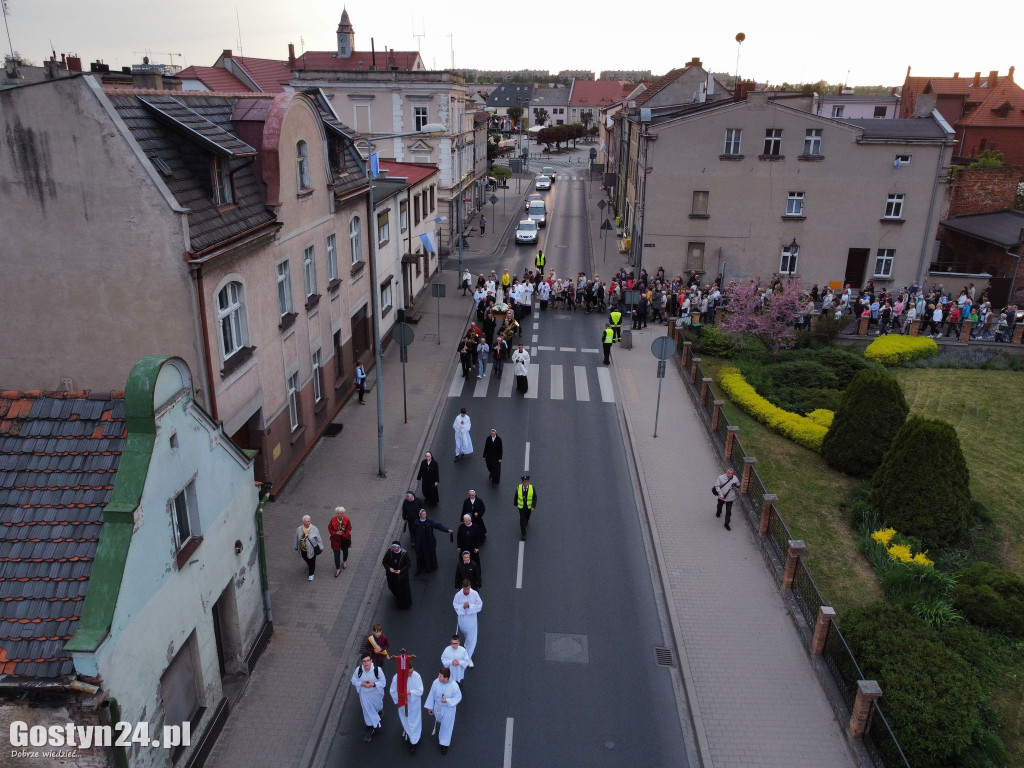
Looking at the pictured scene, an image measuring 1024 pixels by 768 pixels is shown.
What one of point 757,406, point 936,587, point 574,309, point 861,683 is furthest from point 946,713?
point 574,309

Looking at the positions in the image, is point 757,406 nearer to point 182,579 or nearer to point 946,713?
point 946,713

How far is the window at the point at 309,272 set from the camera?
62.0 ft

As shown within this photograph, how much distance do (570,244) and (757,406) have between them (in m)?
28.3

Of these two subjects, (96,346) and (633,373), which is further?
(633,373)

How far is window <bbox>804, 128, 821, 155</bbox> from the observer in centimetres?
3284

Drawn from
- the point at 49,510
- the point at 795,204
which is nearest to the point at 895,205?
the point at 795,204

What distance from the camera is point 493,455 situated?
17.7 metres

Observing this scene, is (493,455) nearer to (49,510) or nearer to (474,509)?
(474,509)

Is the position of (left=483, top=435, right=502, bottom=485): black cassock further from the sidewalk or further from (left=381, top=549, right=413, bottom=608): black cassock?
(left=381, top=549, right=413, bottom=608): black cassock

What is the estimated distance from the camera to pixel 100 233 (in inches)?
505

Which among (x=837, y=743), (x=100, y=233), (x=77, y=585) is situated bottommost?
(x=837, y=743)

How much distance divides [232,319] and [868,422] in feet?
49.0

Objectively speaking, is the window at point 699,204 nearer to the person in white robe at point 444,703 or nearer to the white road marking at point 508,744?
the white road marking at point 508,744

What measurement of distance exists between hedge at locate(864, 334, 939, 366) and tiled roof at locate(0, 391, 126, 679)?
2475cm
